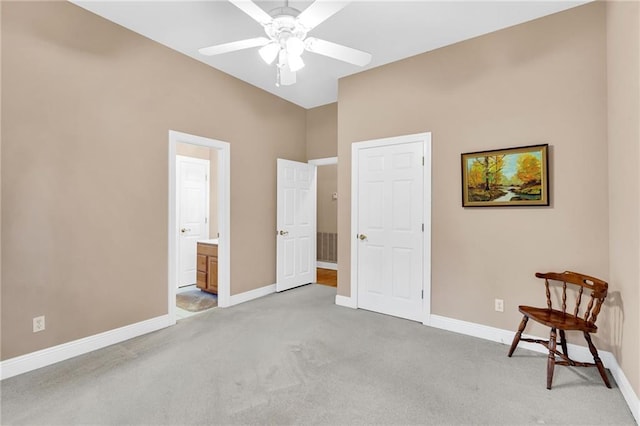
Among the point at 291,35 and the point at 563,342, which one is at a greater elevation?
the point at 291,35

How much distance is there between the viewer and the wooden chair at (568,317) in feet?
7.20

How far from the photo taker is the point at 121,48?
2.92 meters

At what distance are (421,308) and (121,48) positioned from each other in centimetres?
415

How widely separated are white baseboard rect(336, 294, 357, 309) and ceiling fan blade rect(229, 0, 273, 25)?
3216 mm

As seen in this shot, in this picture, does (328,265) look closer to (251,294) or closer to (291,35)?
(251,294)

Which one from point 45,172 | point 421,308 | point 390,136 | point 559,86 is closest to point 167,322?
point 45,172

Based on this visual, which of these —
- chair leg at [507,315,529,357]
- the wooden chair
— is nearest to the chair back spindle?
the wooden chair

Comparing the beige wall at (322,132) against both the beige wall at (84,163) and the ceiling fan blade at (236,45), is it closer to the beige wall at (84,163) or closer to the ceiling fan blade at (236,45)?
the beige wall at (84,163)

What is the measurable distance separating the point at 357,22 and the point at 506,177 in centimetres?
207

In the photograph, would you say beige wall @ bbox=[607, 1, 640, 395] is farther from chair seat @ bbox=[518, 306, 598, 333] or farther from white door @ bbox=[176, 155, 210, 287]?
white door @ bbox=[176, 155, 210, 287]

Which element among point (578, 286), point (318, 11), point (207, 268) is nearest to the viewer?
point (318, 11)

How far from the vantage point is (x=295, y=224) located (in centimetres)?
496

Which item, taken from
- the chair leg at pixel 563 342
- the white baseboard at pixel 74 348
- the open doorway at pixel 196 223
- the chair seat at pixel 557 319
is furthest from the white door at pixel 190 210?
the chair leg at pixel 563 342

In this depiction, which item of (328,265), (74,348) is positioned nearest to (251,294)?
(74,348)
